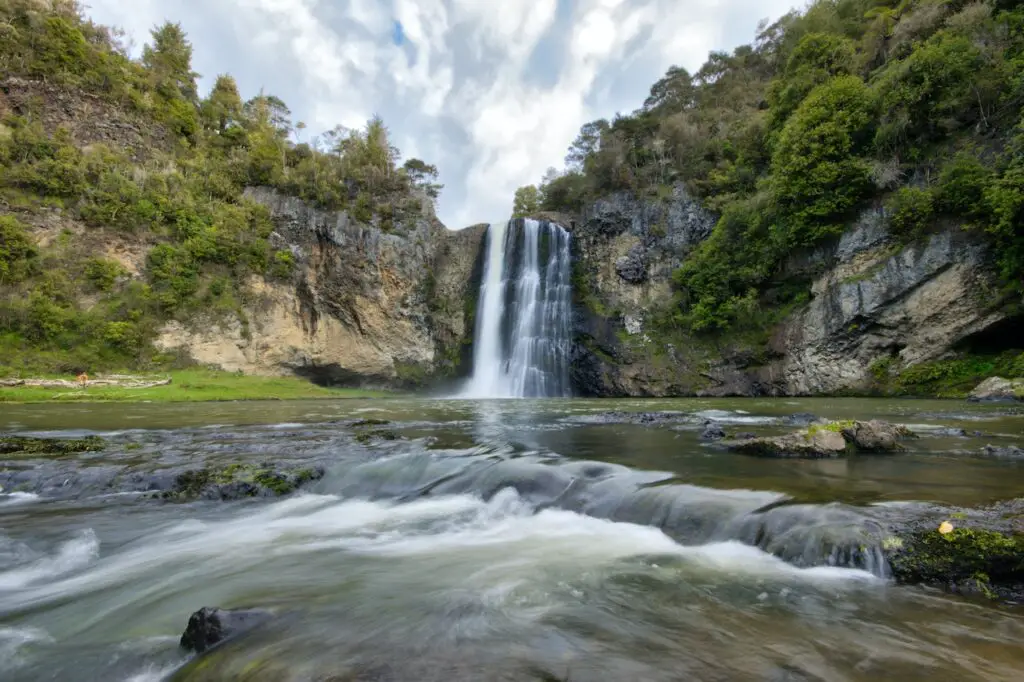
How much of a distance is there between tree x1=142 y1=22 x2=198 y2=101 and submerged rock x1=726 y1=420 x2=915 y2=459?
179ft

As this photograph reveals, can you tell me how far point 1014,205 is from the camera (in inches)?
657

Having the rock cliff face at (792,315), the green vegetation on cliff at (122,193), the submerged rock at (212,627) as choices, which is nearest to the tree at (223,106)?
the green vegetation on cliff at (122,193)

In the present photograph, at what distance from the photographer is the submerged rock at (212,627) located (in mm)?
2711

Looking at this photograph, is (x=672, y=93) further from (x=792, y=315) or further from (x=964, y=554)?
(x=964, y=554)

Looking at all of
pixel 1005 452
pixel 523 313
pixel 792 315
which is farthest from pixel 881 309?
pixel 523 313

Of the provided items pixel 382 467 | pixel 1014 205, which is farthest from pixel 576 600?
pixel 1014 205

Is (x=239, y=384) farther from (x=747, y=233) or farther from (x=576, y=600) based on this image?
(x=747, y=233)

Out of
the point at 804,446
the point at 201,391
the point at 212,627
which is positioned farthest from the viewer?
the point at 201,391

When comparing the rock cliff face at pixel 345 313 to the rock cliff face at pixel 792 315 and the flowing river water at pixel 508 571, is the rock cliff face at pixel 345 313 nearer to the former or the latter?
the rock cliff face at pixel 792 315

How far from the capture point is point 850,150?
953 inches

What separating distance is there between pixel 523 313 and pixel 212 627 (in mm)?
33725

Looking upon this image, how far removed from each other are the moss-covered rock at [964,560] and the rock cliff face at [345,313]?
35315mm

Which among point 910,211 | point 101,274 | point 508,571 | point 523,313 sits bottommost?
point 508,571

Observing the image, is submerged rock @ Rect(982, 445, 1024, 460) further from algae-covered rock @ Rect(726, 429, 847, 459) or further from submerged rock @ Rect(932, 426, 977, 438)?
algae-covered rock @ Rect(726, 429, 847, 459)
